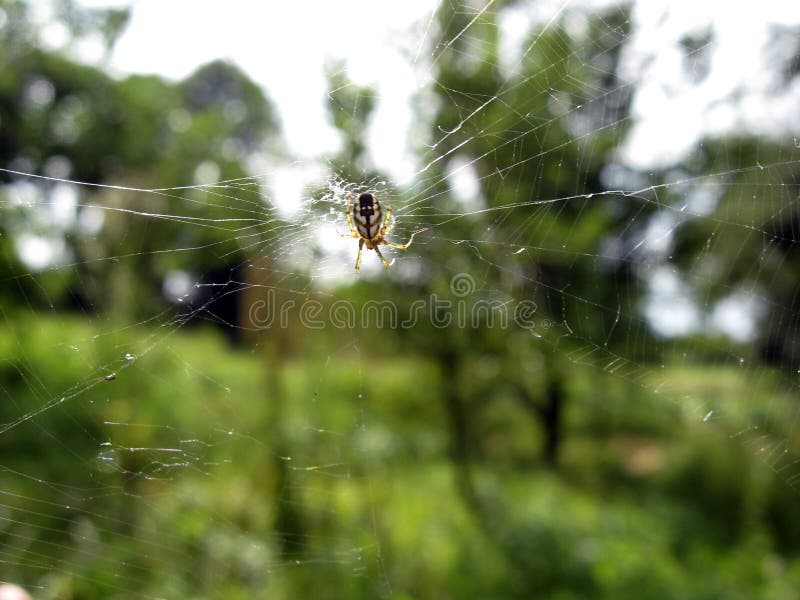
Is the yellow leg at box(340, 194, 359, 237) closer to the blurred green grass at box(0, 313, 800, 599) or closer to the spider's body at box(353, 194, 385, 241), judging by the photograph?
the spider's body at box(353, 194, 385, 241)

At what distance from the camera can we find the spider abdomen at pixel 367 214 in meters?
3.60

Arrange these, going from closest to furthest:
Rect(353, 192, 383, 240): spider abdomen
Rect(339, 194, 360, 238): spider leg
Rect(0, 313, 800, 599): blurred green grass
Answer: Rect(353, 192, 383, 240): spider abdomen → Rect(339, 194, 360, 238): spider leg → Rect(0, 313, 800, 599): blurred green grass

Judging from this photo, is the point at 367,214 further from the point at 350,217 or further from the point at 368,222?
the point at 350,217

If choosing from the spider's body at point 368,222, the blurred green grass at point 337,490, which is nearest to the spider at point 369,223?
the spider's body at point 368,222

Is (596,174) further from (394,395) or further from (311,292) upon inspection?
(394,395)

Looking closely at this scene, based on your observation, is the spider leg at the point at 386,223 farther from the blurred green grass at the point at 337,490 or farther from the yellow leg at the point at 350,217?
the blurred green grass at the point at 337,490

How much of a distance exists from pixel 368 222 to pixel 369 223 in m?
0.01

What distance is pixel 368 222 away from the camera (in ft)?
12.0

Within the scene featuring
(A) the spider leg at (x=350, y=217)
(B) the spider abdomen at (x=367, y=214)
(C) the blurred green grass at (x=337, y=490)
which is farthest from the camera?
(C) the blurred green grass at (x=337, y=490)

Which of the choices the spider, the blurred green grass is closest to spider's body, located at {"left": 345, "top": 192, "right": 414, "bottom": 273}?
the spider

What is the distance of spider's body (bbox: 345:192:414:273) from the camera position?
3.61m

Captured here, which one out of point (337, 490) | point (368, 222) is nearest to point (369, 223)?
point (368, 222)

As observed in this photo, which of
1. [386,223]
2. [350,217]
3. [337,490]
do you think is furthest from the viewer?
[337,490]

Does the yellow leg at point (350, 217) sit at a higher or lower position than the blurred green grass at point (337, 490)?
higher
